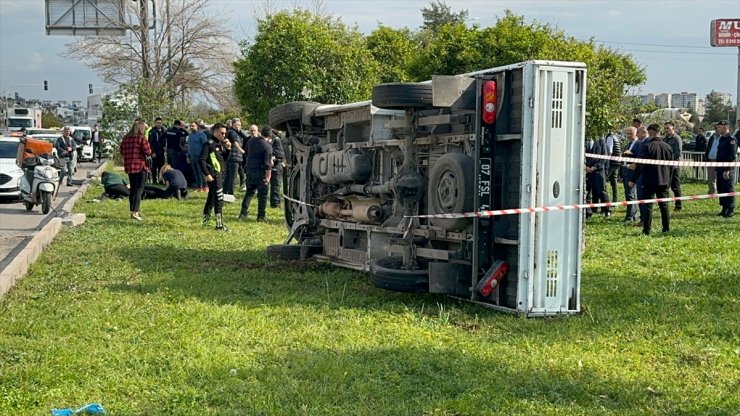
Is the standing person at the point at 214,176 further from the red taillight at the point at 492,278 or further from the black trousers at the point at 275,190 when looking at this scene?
the red taillight at the point at 492,278

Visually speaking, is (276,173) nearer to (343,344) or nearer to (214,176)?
(214,176)

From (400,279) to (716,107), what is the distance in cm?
7314

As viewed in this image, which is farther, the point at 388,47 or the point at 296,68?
the point at 388,47

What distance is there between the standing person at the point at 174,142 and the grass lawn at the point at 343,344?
12956 mm

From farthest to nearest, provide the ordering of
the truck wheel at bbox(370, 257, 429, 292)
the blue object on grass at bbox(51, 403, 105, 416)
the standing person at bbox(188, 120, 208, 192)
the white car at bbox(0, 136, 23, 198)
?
1. the white car at bbox(0, 136, 23, 198)
2. the standing person at bbox(188, 120, 208, 192)
3. the truck wheel at bbox(370, 257, 429, 292)
4. the blue object on grass at bbox(51, 403, 105, 416)

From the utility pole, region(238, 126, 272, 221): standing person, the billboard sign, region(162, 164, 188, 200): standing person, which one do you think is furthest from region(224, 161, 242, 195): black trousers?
the billboard sign

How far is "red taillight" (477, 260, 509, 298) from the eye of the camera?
8.04 meters

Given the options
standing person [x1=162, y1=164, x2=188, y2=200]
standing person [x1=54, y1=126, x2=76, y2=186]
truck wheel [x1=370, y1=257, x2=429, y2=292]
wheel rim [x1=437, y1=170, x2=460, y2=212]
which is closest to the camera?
wheel rim [x1=437, y1=170, x2=460, y2=212]

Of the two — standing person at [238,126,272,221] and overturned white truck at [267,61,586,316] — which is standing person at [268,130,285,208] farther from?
overturned white truck at [267,61,586,316]

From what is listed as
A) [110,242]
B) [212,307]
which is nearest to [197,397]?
[212,307]

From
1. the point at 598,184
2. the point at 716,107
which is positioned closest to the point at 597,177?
the point at 598,184

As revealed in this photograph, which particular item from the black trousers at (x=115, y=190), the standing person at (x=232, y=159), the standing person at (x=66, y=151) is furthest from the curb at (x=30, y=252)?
the standing person at (x=66, y=151)

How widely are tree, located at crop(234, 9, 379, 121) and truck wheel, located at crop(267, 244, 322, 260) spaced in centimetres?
1446

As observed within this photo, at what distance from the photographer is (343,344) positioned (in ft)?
23.0
